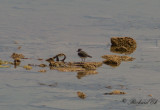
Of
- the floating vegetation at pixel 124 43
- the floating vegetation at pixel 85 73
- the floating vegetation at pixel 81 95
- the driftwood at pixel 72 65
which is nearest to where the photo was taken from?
the floating vegetation at pixel 81 95

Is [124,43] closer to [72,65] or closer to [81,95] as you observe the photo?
[72,65]

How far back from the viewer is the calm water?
12742 millimetres

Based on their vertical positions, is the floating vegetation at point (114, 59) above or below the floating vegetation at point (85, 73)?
above

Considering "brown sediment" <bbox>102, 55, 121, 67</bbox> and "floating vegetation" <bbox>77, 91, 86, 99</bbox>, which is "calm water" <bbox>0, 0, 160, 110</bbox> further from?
"brown sediment" <bbox>102, 55, 121, 67</bbox>

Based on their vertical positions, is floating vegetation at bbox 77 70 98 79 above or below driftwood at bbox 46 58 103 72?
below

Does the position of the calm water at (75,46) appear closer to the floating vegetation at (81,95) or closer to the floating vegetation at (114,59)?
the floating vegetation at (81,95)

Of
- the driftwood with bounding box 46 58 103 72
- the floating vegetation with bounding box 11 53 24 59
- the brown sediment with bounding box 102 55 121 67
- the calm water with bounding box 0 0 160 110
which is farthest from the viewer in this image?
the floating vegetation with bounding box 11 53 24 59

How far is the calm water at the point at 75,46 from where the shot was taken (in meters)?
12.7

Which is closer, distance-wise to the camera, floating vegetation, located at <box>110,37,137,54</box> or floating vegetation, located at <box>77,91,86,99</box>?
floating vegetation, located at <box>77,91,86,99</box>

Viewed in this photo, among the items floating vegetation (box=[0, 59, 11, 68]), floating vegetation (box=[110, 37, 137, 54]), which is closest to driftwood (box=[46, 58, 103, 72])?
floating vegetation (box=[0, 59, 11, 68])

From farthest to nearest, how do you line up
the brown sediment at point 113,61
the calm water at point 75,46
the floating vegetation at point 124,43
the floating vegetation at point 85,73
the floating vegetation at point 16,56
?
1. the floating vegetation at point 124,43
2. the floating vegetation at point 16,56
3. the brown sediment at point 113,61
4. the floating vegetation at point 85,73
5. the calm water at point 75,46

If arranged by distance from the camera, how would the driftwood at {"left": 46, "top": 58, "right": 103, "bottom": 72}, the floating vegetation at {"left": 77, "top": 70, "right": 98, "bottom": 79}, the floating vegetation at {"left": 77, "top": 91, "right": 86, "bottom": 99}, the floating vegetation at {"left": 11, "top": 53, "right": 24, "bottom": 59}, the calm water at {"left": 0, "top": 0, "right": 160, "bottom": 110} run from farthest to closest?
the floating vegetation at {"left": 11, "top": 53, "right": 24, "bottom": 59} < the driftwood at {"left": 46, "top": 58, "right": 103, "bottom": 72} < the floating vegetation at {"left": 77, "top": 70, "right": 98, "bottom": 79} < the floating vegetation at {"left": 77, "top": 91, "right": 86, "bottom": 99} < the calm water at {"left": 0, "top": 0, "right": 160, "bottom": 110}

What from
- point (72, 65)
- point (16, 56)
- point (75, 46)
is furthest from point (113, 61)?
point (16, 56)

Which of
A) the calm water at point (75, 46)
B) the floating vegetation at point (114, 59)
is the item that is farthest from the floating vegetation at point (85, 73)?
the floating vegetation at point (114, 59)
